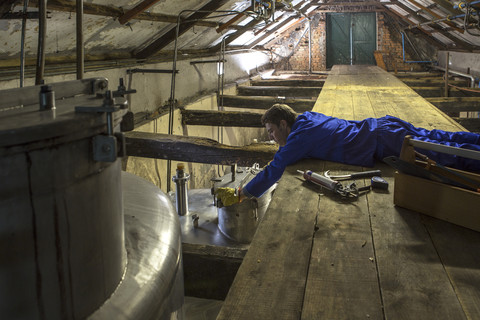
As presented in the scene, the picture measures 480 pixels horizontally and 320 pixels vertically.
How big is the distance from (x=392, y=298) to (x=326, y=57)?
1179cm

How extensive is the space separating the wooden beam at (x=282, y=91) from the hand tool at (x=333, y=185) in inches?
175

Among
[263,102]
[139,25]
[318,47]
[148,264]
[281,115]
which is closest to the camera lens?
[148,264]

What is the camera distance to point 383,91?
4.87 m

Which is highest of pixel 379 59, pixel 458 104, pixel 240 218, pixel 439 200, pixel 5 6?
pixel 379 59

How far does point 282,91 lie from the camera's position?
672cm

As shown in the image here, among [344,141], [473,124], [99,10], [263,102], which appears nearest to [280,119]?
[344,141]

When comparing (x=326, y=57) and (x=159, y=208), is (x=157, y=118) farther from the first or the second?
(x=326, y=57)

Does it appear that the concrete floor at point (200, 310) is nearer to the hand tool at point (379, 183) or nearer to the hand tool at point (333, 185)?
the hand tool at point (333, 185)

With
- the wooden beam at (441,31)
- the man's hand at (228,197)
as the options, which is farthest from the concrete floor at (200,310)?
the wooden beam at (441,31)

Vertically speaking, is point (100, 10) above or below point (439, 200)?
above

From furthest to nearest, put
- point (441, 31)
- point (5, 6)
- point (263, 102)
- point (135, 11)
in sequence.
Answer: point (441, 31) < point (263, 102) < point (135, 11) < point (5, 6)

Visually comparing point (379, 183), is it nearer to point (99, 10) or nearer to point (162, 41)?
point (99, 10)

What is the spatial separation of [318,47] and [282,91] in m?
6.09

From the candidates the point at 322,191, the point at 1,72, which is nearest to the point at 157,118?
the point at 1,72
